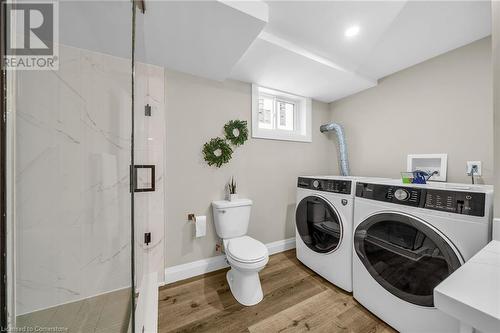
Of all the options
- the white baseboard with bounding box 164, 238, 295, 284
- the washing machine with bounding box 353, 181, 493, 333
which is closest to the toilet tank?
the white baseboard with bounding box 164, 238, 295, 284

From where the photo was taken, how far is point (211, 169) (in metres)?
1.91

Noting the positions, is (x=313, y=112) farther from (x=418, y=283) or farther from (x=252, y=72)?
(x=418, y=283)

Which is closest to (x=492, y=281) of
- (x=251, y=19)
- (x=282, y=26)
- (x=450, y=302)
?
(x=450, y=302)

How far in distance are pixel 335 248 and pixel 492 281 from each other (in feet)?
3.76

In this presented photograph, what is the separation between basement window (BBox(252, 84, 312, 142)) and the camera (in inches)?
90.0

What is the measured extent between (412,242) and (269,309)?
110 centimetres

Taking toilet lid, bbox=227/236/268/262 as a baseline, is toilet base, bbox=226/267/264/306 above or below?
below

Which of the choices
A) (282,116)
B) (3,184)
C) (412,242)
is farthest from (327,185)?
(3,184)

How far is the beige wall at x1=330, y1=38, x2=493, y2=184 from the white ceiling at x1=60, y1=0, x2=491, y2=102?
0.16 metres

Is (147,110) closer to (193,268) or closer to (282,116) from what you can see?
(193,268)

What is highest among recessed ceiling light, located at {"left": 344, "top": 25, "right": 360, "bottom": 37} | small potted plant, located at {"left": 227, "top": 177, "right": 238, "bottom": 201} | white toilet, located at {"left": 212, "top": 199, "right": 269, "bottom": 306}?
recessed ceiling light, located at {"left": 344, "top": 25, "right": 360, "bottom": 37}

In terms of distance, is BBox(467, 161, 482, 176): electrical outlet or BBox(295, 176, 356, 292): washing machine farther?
BBox(295, 176, 356, 292): washing machine

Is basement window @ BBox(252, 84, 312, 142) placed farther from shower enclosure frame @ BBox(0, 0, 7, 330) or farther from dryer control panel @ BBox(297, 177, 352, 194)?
shower enclosure frame @ BBox(0, 0, 7, 330)

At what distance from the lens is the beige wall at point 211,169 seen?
5.71 ft
